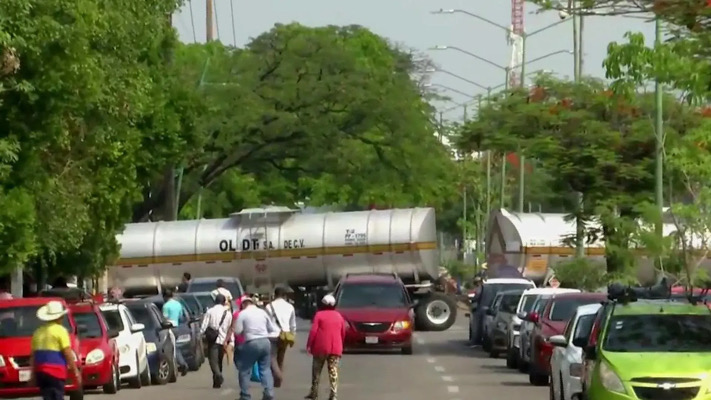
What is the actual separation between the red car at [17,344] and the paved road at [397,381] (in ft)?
4.75

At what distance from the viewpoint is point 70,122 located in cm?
2938

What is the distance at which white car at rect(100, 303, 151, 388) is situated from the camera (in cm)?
2869

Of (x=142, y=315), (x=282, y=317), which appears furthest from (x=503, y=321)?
(x=282, y=317)

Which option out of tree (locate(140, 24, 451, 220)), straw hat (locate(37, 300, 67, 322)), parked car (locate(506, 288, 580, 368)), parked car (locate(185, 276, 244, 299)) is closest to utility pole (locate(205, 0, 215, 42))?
tree (locate(140, 24, 451, 220))

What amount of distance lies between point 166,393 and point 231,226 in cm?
2697

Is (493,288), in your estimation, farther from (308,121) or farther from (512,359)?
(308,121)

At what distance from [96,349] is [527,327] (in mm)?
8405

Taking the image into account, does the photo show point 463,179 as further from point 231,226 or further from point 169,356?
point 169,356

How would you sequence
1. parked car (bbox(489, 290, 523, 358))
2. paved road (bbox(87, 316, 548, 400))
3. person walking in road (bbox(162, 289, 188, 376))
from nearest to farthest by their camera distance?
paved road (bbox(87, 316, 548, 400)) < person walking in road (bbox(162, 289, 188, 376)) < parked car (bbox(489, 290, 523, 358))

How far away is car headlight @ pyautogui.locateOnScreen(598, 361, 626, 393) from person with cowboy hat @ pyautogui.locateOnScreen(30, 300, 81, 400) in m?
5.77

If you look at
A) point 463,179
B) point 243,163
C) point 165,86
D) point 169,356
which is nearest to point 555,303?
point 169,356

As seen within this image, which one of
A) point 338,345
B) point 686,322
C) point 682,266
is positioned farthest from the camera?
point 682,266

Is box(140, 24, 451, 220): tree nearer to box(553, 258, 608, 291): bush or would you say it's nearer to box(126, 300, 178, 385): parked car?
box(553, 258, 608, 291): bush

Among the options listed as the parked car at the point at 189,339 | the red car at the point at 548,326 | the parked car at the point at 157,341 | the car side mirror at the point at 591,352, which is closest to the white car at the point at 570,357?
the car side mirror at the point at 591,352
